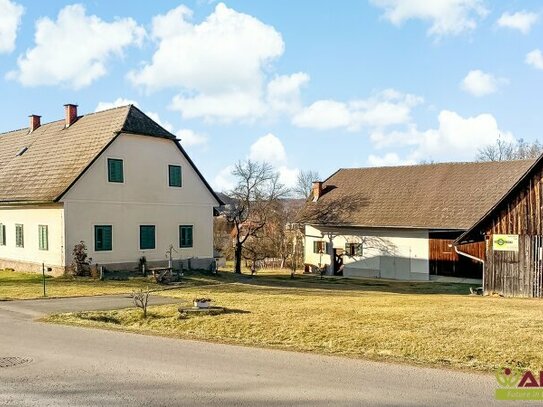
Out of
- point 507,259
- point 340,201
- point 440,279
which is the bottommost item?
point 440,279

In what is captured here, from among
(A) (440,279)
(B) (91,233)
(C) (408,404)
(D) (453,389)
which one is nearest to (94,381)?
(C) (408,404)

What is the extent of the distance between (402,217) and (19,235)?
75.1 feet

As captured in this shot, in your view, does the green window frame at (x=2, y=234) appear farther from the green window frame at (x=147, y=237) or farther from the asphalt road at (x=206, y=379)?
the asphalt road at (x=206, y=379)

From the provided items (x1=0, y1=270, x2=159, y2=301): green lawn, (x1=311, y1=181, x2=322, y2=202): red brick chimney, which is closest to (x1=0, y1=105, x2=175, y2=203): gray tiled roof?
(x1=0, y1=270, x2=159, y2=301): green lawn

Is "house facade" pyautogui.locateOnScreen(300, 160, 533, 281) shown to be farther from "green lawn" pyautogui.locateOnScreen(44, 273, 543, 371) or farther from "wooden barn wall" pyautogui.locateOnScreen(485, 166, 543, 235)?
"green lawn" pyautogui.locateOnScreen(44, 273, 543, 371)

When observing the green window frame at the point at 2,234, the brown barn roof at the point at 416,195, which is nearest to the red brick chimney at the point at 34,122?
the green window frame at the point at 2,234

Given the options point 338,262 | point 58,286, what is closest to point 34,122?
point 58,286

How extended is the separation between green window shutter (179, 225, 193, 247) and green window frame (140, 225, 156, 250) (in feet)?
5.84

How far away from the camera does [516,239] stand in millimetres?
23000

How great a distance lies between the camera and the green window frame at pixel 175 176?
1188 inches

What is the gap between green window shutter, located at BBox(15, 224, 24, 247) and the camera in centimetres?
2844

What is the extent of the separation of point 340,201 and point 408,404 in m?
33.3

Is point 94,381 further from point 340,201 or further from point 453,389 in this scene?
point 340,201

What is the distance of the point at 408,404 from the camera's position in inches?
284
